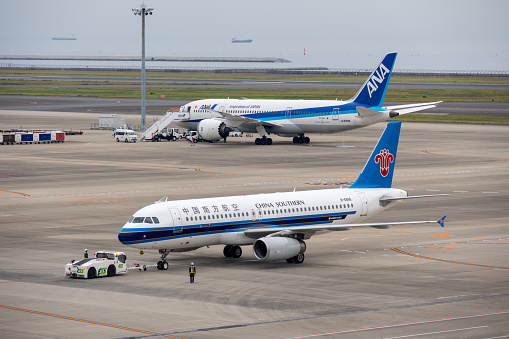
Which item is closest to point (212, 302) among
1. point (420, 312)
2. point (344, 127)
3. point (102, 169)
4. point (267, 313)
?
point (267, 313)

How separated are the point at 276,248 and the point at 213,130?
3015 inches

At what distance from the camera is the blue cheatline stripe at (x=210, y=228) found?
4500cm

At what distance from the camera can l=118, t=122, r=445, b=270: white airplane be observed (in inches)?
1793

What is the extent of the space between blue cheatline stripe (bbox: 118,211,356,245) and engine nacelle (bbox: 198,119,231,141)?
233 feet

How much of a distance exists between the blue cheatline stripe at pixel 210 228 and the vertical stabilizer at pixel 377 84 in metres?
63.0

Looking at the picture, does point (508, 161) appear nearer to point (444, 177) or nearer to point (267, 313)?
point (444, 177)

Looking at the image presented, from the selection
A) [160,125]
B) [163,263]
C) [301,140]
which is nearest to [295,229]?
[163,263]

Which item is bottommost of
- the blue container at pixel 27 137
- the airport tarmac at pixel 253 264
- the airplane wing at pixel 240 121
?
the airport tarmac at pixel 253 264

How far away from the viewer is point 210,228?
154ft

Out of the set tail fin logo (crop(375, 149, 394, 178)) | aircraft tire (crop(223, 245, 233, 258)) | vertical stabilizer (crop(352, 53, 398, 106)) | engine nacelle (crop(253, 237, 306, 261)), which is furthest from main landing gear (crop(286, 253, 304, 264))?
vertical stabilizer (crop(352, 53, 398, 106))

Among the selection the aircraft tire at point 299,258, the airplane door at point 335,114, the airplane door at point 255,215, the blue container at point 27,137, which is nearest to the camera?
the aircraft tire at point 299,258

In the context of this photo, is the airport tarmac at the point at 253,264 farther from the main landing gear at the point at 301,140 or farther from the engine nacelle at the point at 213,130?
the main landing gear at the point at 301,140

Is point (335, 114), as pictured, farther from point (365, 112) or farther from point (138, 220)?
point (138, 220)

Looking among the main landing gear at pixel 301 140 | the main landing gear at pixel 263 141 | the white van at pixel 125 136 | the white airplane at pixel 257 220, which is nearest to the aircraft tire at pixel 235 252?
the white airplane at pixel 257 220
